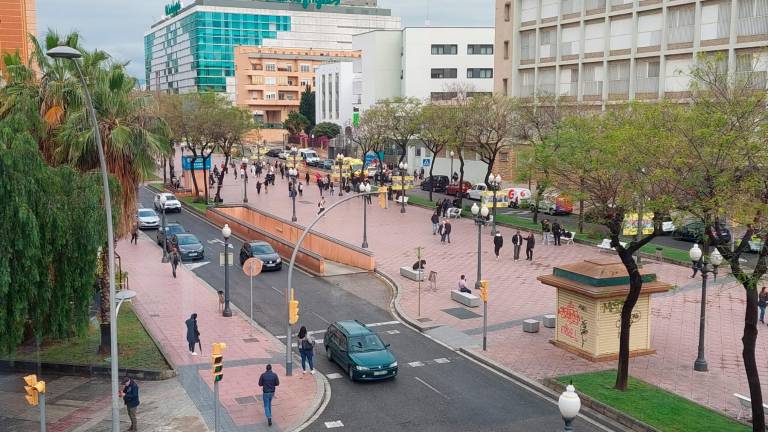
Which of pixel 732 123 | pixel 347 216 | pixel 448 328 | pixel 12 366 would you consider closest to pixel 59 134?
pixel 12 366

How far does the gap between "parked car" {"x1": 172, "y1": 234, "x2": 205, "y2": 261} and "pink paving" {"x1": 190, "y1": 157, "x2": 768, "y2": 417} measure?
8831mm

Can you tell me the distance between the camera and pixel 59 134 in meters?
21.3

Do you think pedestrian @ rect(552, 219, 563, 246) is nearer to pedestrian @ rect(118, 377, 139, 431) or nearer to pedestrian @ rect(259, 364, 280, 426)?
pedestrian @ rect(259, 364, 280, 426)

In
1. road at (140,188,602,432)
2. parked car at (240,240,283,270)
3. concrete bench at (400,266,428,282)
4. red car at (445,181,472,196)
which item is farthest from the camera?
red car at (445,181,472,196)

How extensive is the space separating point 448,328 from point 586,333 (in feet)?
18.1

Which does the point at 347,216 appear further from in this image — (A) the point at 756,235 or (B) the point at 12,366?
(A) the point at 756,235

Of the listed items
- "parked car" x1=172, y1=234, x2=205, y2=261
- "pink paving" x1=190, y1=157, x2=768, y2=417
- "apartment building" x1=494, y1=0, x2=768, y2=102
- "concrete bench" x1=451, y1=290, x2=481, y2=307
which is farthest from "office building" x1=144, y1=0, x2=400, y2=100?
"concrete bench" x1=451, y1=290, x2=481, y2=307

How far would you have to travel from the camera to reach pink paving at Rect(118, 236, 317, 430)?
1947 cm

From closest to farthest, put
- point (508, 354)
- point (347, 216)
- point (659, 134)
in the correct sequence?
point (659, 134)
point (508, 354)
point (347, 216)

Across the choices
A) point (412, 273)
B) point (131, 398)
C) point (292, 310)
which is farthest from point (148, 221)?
point (131, 398)

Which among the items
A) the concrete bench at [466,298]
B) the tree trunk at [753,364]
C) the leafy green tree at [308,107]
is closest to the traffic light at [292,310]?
the concrete bench at [466,298]

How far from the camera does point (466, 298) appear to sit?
29938 millimetres

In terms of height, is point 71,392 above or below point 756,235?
below

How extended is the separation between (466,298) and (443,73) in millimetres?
67625
